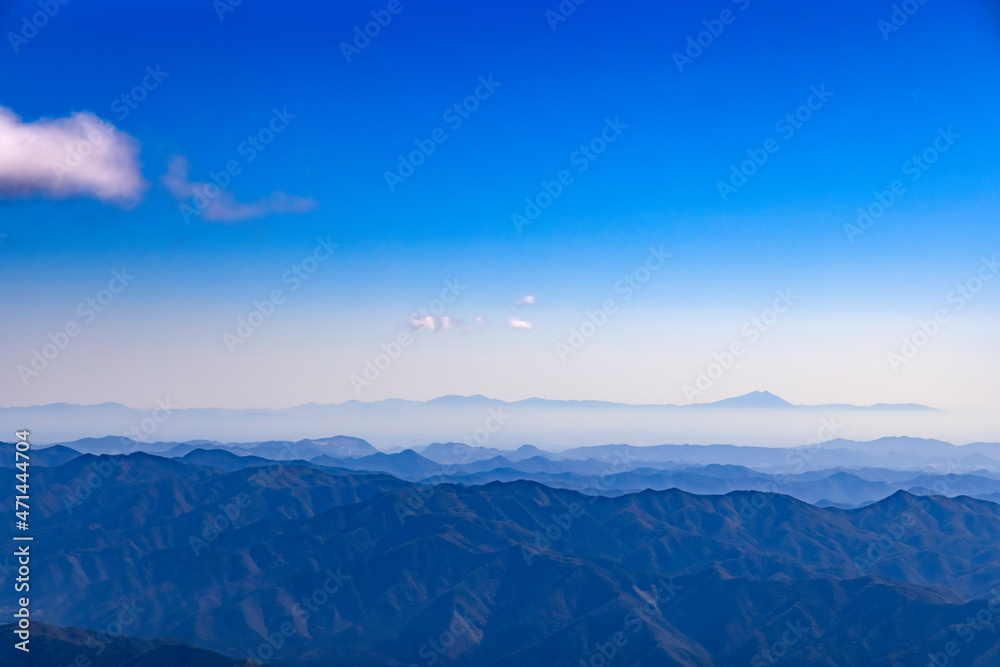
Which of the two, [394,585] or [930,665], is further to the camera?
[394,585]

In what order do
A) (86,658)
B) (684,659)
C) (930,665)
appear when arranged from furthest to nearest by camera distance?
(684,659)
(930,665)
(86,658)

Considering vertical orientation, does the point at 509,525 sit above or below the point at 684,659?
above

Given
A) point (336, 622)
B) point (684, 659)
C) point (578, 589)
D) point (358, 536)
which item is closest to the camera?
point (684, 659)

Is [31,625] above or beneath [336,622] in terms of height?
above

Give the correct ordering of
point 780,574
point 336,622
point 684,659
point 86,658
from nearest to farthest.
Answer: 1. point 86,658
2. point 684,659
3. point 336,622
4. point 780,574

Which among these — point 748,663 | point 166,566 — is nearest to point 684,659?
point 748,663

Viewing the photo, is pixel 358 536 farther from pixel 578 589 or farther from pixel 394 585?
pixel 578 589

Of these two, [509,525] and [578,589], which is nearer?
[578,589]

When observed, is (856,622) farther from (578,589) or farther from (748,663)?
(578,589)

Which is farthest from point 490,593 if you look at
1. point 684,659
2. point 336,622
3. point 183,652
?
point 183,652
